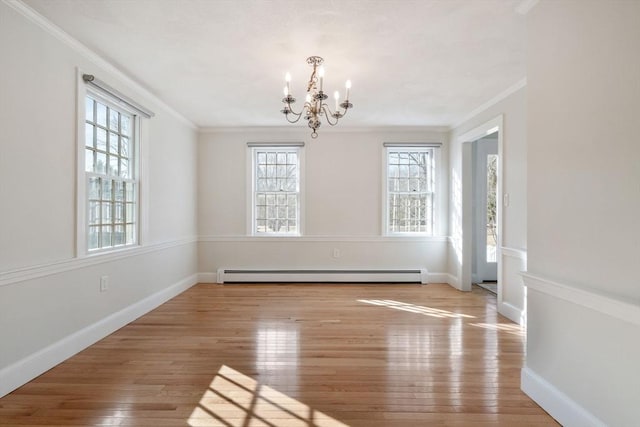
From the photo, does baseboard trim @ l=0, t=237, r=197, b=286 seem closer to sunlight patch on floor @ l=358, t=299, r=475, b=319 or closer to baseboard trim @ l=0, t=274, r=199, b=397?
baseboard trim @ l=0, t=274, r=199, b=397

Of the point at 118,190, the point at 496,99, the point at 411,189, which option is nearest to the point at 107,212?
the point at 118,190

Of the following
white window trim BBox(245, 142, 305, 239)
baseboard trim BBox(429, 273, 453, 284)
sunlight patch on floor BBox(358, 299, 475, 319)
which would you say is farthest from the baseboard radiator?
sunlight patch on floor BBox(358, 299, 475, 319)

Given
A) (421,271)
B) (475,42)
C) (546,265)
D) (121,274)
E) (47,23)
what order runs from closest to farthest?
1. (546,265)
2. (47,23)
3. (475,42)
4. (121,274)
5. (421,271)

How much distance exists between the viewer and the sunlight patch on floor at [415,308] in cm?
374

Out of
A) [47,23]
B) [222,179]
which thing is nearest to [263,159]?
[222,179]

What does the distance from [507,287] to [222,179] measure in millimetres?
4234

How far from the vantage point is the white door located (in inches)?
221

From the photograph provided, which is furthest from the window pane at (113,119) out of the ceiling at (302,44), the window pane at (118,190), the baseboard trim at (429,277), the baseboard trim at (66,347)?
the baseboard trim at (429,277)

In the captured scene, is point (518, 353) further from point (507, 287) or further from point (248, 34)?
point (248, 34)

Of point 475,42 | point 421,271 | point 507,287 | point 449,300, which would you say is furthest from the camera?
point 421,271

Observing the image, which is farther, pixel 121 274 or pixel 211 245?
pixel 211 245

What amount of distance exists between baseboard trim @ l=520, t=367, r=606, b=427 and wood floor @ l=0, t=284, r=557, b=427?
2.0 inches

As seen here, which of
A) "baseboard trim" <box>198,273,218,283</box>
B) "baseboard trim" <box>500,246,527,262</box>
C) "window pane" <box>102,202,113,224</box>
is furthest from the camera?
"baseboard trim" <box>198,273,218,283</box>

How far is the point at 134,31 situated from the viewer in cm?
248
